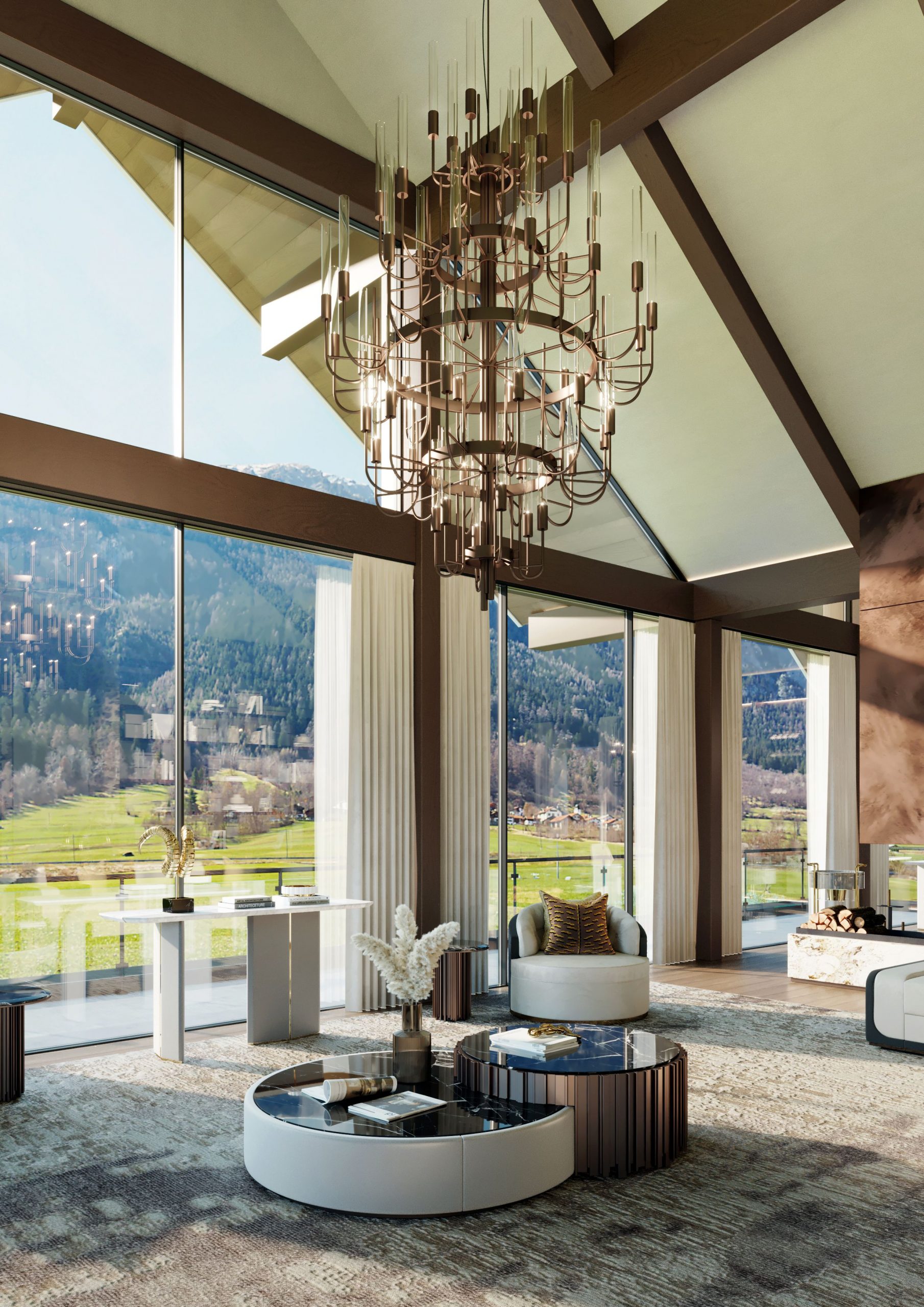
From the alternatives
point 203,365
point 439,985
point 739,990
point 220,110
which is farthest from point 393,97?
point 739,990

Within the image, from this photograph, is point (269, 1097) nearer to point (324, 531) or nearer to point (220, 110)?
point (324, 531)

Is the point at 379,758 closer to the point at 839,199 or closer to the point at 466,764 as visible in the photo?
the point at 466,764

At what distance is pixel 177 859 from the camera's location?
219 inches

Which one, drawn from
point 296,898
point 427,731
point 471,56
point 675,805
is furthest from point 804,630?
point 296,898

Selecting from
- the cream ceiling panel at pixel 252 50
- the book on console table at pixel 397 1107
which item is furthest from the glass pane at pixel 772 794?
the book on console table at pixel 397 1107

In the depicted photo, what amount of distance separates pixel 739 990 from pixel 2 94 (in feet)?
24.0

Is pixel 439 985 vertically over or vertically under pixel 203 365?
under

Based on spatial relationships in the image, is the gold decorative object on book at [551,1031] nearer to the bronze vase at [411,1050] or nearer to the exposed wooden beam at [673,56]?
the bronze vase at [411,1050]

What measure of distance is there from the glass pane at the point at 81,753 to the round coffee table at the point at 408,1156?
2.22m

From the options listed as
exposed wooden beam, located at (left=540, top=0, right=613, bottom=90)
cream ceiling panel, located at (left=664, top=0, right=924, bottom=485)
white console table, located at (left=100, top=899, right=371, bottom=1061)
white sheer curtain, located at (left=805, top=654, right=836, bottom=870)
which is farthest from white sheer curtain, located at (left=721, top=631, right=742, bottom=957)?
exposed wooden beam, located at (left=540, top=0, right=613, bottom=90)

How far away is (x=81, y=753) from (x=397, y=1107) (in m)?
2.83

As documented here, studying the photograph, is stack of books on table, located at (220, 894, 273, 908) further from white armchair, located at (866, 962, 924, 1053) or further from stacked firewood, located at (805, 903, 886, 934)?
stacked firewood, located at (805, 903, 886, 934)

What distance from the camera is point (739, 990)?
755 cm

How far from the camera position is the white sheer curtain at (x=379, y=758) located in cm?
663
